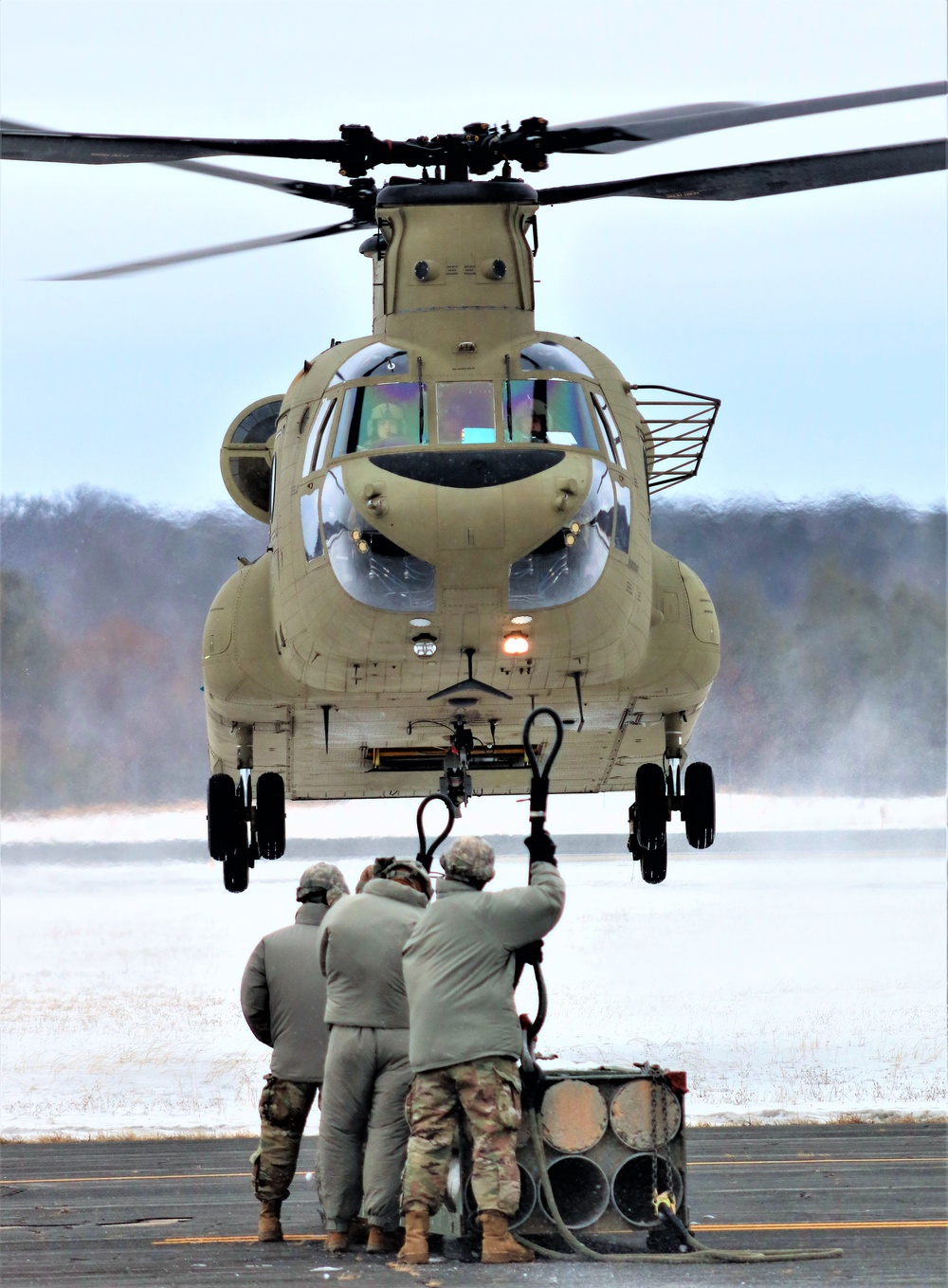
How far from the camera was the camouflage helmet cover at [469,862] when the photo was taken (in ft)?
21.4

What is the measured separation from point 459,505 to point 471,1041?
190 inches

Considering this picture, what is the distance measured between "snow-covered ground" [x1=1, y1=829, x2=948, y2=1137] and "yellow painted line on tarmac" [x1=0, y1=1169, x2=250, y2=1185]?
2190mm

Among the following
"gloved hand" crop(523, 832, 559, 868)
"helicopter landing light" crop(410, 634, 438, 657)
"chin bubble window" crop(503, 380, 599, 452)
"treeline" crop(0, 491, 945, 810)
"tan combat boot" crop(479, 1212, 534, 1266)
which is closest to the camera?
"tan combat boot" crop(479, 1212, 534, 1266)

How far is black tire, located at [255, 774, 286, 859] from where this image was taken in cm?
1415

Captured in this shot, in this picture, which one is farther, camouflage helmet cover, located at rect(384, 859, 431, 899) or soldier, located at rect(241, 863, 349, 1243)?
soldier, located at rect(241, 863, 349, 1243)

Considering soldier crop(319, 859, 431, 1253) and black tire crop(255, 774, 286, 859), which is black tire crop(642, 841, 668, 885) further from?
soldier crop(319, 859, 431, 1253)

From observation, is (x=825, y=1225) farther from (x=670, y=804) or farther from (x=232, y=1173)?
(x=670, y=804)

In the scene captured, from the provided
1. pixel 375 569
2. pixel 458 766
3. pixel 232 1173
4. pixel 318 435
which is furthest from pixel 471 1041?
pixel 458 766

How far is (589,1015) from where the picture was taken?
651 inches

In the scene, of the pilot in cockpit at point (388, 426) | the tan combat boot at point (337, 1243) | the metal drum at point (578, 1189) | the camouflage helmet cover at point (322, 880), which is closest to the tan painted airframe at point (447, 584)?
Result: the pilot in cockpit at point (388, 426)

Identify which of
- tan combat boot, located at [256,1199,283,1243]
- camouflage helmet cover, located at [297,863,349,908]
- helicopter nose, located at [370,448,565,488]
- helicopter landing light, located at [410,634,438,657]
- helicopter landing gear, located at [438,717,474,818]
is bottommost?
tan combat boot, located at [256,1199,283,1243]

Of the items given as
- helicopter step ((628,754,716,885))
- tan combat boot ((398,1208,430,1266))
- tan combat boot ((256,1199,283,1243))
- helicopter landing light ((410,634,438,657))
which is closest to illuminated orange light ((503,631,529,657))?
helicopter landing light ((410,634,438,657))

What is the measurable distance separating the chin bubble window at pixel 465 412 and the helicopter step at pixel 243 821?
448 centimetres

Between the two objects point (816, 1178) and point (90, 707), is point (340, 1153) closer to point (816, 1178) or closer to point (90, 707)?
point (816, 1178)
